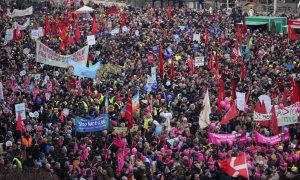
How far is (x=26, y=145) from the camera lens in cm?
1625

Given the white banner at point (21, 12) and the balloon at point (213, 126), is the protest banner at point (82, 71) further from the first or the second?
Result: the white banner at point (21, 12)

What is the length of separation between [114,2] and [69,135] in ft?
117

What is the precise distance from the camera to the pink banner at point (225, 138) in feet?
53.0

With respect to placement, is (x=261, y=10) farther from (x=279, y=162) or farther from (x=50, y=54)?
(x=279, y=162)

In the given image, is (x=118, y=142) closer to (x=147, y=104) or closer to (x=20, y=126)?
(x=20, y=126)

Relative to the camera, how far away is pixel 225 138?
16188 millimetres

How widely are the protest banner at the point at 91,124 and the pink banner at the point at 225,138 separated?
2537 millimetres

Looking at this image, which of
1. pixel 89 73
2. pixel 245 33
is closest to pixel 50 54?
pixel 89 73

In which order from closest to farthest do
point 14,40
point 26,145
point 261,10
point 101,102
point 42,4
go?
1. point 26,145
2. point 101,102
3. point 14,40
4. point 42,4
5. point 261,10

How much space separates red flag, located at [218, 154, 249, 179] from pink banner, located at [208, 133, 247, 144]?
242 cm

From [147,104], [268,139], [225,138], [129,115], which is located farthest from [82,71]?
[268,139]

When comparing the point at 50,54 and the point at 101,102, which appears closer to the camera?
the point at 101,102

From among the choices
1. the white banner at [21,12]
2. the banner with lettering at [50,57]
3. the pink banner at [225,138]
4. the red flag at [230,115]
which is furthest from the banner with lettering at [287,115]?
the white banner at [21,12]

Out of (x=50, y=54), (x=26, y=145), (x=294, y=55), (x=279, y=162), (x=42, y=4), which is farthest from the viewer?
(x=42, y=4)
